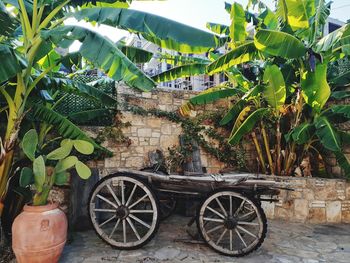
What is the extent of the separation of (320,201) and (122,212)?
13.0ft

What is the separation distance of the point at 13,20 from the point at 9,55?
0.96 meters

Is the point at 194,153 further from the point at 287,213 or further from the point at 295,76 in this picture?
the point at 295,76

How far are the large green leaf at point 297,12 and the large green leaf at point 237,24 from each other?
2.43ft

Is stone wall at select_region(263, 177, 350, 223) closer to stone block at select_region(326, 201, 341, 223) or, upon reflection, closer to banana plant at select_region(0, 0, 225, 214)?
stone block at select_region(326, 201, 341, 223)

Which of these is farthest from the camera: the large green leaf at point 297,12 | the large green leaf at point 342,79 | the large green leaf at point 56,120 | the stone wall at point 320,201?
the large green leaf at point 342,79

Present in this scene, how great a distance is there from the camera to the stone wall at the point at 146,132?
5.45m

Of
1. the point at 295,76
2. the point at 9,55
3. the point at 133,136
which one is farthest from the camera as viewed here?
the point at 133,136

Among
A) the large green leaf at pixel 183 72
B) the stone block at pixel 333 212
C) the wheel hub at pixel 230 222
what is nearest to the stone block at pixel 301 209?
the stone block at pixel 333 212

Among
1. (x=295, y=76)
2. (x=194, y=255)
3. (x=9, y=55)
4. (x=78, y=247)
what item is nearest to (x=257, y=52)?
(x=295, y=76)

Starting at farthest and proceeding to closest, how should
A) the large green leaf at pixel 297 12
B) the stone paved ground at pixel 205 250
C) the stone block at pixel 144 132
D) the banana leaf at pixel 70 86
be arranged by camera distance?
the stone block at pixel 144 132 → the large green leaf at pixel 297 12 → the banana leaf at pixel 70 86 → the stone paved ground at pixel 205 250

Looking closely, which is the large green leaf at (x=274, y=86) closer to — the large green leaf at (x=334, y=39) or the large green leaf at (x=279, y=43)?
the large green leaf at (x=279, y=43)

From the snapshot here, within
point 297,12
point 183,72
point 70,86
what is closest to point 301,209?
point 297,12

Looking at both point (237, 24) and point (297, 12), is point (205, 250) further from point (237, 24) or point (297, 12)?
point (297, 12)

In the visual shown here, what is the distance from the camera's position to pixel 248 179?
11.6ft
